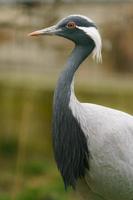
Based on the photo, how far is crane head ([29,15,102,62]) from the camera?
15.8 feet

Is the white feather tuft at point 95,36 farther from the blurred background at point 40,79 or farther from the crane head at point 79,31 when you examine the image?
the blurred background at point 40,79

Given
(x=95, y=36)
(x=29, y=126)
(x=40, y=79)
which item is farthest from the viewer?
(x=29, y=126)

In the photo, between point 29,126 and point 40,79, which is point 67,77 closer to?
point 40,79

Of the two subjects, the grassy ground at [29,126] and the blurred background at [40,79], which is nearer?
the blurred background at [40,79]

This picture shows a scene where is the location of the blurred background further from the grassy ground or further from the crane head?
the crane head

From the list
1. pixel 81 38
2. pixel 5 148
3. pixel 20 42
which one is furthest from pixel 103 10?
pixel 81 38

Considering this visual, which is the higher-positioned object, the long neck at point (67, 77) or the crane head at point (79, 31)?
the crane head at point (79, 31)

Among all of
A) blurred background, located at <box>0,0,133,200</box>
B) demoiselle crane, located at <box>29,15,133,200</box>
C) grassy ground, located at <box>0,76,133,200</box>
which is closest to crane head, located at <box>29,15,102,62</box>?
demoiselle crane, located at <box>29,15,133,200</box>

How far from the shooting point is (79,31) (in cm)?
483

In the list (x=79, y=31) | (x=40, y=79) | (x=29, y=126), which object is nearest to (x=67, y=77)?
(x=79, y=31)

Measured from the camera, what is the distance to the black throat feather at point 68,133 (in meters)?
4.79

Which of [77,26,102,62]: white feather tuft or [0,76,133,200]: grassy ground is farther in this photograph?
[0,76,133,200]: grassy ground

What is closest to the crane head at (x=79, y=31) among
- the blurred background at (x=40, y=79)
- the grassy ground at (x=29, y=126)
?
the blurred background at (x=40, y=79)

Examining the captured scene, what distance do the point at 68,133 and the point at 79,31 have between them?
2.11 feet
